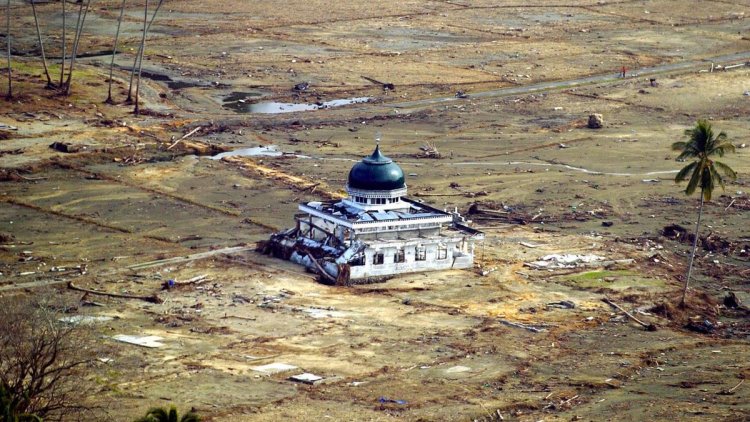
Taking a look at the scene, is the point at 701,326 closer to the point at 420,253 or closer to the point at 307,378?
the point at 420,253

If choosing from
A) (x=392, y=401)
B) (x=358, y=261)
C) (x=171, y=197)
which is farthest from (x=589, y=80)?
(x=392, y=401)

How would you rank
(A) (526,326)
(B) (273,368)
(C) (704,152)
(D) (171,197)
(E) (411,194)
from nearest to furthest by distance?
(B) (273,368) < (A) (526,326) < (C) (704,152) < (D) (171,197) < (E) (411,194)

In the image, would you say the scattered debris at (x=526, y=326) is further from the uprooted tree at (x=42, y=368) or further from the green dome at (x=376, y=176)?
the uprooted tree at (x=42, y=368)

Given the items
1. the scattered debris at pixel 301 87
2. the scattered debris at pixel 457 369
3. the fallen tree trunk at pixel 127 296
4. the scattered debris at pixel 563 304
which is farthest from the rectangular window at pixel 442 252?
the scattered debris at pixel 301 87

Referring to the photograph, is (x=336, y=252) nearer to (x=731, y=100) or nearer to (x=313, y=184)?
(x=313, y=184)

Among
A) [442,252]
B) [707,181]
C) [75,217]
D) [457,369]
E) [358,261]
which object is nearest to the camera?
[457,369]

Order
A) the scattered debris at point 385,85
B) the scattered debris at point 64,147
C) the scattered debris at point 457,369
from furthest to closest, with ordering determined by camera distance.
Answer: the scattered debris at point 385,85 → the scattered debris at point 64,147 → the scattered debris at point 457,369

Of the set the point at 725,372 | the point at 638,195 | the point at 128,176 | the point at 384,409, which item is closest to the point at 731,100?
the point at 638,195

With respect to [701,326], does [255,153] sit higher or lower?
lower
